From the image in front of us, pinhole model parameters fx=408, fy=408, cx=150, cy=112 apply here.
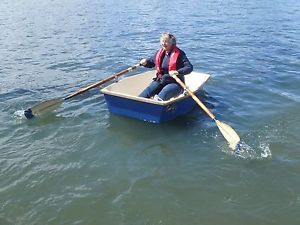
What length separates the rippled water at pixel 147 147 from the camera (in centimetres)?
641

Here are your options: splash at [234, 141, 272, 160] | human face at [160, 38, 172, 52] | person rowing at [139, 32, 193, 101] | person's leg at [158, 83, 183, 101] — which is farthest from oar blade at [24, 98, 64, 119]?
splash at [234, 141, 272, 160]

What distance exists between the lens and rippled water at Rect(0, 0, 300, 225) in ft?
21.0

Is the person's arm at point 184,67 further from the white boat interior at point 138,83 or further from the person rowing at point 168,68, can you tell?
the white boat interior at point 138,83

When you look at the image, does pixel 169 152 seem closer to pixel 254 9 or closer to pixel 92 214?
pixel 92 214

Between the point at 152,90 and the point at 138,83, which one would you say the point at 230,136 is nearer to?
the point at 152,90

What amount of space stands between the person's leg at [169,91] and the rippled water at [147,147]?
649 mm

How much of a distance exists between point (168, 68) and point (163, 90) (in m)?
0.58

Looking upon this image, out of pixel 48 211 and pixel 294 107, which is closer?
pixel 48 211

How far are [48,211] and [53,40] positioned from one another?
13.1 meters

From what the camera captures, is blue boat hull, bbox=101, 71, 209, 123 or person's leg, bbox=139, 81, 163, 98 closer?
blue boat hull, bbox=101, 71, 209, 123

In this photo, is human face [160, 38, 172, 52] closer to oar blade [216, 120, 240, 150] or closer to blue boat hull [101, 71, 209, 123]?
blue boat hull [101, 71, 209, 123]

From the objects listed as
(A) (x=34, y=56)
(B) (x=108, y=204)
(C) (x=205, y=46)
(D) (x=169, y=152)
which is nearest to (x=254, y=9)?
(C) (x=205, y=46)

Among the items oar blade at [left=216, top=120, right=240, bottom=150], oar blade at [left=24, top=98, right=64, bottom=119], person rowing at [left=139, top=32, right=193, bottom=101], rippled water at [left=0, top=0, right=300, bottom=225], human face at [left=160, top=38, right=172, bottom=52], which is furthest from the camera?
oar blade at [left=24, top=98, right=64, bottom=119]

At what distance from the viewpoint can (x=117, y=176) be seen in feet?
23.9
